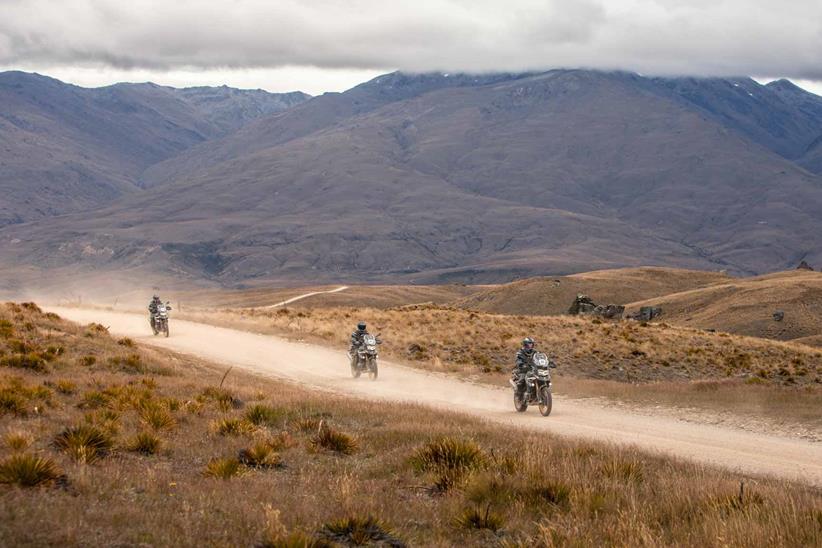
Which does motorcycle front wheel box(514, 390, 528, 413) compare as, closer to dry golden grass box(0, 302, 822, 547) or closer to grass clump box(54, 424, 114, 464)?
dry golden grass box(0, 302, 822, 547)

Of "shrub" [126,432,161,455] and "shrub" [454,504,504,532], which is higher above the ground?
"shrub" [126,432,161,455]

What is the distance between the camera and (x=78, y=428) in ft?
41.3

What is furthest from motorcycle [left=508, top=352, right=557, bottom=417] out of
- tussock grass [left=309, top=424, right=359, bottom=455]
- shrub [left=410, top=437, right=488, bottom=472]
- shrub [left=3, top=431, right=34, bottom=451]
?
shrub [left=3, top=431, right=34, bottom=451]

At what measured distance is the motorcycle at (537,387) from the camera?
22.8 meters

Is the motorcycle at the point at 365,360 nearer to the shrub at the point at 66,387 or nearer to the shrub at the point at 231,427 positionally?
the shrub at the point at 66,387

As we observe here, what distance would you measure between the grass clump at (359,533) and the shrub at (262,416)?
648cm

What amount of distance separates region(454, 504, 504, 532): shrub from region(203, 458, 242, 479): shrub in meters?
3.22

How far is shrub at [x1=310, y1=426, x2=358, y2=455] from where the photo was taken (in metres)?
13.5

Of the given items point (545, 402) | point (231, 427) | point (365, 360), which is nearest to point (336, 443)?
point (231, 427)

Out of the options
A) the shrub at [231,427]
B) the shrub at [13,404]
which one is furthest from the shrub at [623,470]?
the shrub at [13,404]

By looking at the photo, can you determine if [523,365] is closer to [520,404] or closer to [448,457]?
[520,404]

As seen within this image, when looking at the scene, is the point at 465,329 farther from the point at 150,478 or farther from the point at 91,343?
the point at 150,478

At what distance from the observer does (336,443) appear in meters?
13.6

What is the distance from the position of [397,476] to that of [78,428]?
181 inches
